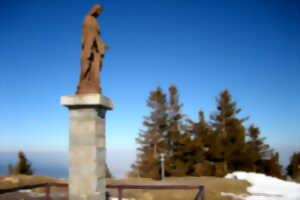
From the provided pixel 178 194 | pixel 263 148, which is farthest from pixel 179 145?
pixel 178 194

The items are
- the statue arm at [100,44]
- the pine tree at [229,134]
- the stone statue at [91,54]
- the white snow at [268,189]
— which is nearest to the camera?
the stone statue at [91,54]

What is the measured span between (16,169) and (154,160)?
1549 cm

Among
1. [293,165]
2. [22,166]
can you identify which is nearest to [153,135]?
[22,166]

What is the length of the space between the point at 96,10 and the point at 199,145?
77.5 feet

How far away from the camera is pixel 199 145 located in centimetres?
2770

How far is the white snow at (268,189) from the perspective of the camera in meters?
12.0

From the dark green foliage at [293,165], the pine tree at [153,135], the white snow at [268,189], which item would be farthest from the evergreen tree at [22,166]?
the dark green foliage at [293,165]

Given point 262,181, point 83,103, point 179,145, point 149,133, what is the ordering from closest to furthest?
point 83,103
point 262,181
point 179,145
point 149,133

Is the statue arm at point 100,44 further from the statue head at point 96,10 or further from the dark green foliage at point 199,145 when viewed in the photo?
the dark green foliage at point 199,145

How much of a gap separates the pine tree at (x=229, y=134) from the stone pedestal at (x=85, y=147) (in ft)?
75.4

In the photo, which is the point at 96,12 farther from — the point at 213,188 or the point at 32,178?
the point at 32,178

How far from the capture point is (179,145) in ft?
99.9

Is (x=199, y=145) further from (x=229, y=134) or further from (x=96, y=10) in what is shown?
(x=96, y=10)

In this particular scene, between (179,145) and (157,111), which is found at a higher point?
(157,111)
